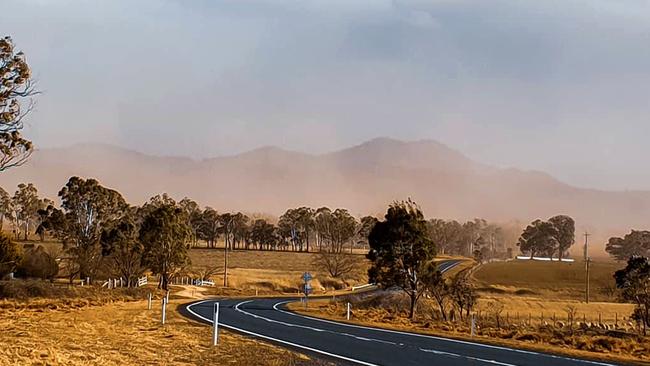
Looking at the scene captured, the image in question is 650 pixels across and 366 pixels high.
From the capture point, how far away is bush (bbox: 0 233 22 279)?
5934 cm

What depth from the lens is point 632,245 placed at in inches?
7461

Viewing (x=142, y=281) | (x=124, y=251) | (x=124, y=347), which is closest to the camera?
(x=124, y=347)

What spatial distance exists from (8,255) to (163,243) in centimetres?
1508

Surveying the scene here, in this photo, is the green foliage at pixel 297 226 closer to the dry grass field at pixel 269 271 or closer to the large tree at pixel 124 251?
the dry grass field at pixel 269 271

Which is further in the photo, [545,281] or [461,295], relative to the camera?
[545,281]

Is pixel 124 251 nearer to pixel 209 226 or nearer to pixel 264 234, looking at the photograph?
pixel 209 226

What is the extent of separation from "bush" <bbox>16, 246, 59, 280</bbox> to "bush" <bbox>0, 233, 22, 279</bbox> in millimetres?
9949

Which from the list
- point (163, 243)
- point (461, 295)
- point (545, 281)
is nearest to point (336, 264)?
point (545, 281)

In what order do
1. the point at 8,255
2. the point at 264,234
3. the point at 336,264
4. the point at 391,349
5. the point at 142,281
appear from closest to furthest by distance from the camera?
the point at 391,349, the point at 8,255, the point at 142,281, the point at 336,264, the point at 264,234

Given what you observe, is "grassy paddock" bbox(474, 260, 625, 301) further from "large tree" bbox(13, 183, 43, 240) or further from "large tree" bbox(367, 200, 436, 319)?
"large tree" bbox(13, 183, 43, 240)

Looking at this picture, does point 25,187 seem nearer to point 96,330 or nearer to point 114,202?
point 114,202

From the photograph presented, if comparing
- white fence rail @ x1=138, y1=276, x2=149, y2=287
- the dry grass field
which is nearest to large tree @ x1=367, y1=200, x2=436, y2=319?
white fence rail @ x1=138, y1=276, x2=149, y2=287

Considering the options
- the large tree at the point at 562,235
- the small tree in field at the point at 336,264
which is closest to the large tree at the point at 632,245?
the large tree at the point at 562,235

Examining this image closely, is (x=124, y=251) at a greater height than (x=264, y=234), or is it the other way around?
(x=264, y=234)
